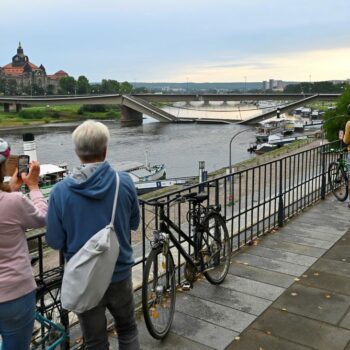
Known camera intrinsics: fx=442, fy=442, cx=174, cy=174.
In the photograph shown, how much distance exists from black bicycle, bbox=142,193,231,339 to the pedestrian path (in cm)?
17

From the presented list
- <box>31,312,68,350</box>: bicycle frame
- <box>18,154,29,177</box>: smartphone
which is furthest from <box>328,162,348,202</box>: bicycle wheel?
<box>18,154,29,177</box>: smartphone

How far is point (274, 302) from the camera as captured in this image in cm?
449

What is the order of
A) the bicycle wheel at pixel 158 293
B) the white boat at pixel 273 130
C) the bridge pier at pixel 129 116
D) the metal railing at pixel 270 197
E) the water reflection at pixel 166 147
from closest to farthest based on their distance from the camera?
the bicycle wheel at pixel 158 293, the metal railing at pixel 270 197, the water reflection at pixel 166 147, the white boat at pixel 273 130, the bridge pier at pixel 129 116

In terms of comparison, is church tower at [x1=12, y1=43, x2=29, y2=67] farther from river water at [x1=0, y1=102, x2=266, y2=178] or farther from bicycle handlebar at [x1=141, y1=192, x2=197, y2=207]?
bicycle handlebar at [x1=141, y1=192, x2=197, y2=207]

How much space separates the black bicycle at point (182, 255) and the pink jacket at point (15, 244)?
129cm

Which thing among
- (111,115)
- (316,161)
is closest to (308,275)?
(316,161)

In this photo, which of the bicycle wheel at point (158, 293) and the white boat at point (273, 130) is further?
the white boat at point (273, 130)

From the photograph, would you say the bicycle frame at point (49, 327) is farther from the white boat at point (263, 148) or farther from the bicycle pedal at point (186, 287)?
the white boat at point (263, 148)

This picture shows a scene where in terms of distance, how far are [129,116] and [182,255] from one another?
85683 mm

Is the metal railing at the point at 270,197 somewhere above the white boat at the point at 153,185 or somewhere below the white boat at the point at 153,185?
above

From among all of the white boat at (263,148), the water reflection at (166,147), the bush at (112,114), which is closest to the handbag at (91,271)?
the water reflection at (166,147)

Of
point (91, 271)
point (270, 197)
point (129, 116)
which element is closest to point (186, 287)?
point (91, 271)

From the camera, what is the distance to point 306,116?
112 meters

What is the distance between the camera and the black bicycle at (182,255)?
145 inches
